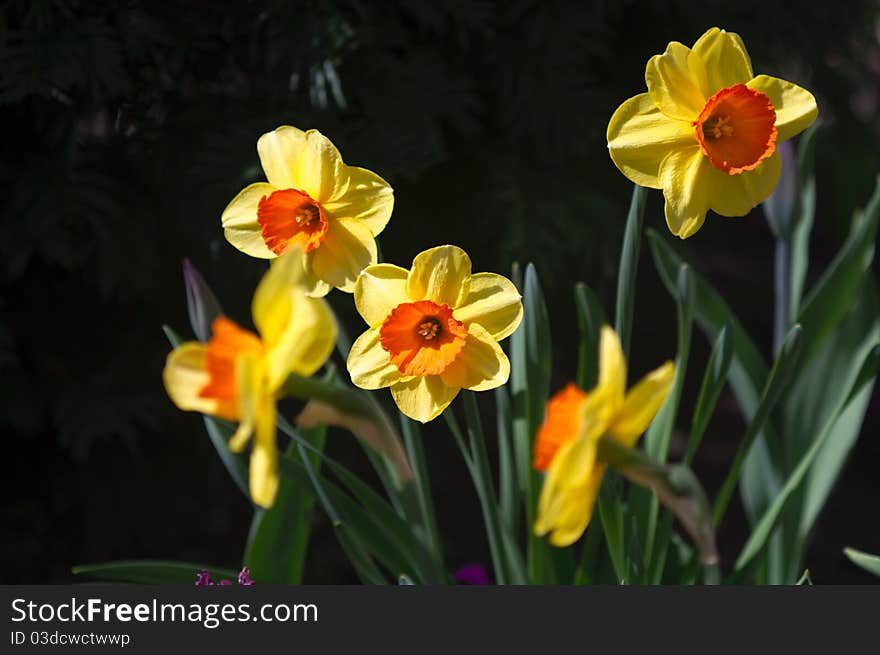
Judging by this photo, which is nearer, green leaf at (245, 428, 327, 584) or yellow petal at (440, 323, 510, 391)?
yellow petal at (440, 323, 510, 391)

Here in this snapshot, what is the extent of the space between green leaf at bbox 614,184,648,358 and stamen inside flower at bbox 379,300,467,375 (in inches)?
7.5

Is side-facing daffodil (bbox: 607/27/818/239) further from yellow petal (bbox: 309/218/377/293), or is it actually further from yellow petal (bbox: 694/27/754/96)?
yellow petal (bbox: 309/218/377/293)

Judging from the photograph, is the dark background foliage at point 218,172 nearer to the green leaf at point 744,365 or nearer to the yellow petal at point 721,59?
the green leaf at point 744,365

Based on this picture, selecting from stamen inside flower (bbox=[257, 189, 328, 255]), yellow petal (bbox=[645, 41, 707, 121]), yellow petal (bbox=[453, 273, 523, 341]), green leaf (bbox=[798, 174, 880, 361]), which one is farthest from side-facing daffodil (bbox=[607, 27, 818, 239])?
green leaf (bbox=[798, 174, 880, 361])

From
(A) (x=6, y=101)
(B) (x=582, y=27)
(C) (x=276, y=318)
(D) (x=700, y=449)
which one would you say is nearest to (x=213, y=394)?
(C) (x=276, y=318)

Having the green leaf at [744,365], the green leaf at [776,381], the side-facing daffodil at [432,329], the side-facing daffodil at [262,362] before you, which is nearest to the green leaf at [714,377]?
the green leaf at [776,381]

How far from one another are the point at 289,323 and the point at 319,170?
0.22 meters

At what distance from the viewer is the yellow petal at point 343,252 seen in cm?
73

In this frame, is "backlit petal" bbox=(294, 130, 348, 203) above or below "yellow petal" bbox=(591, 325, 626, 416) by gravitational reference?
above

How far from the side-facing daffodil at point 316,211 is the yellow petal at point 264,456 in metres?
0.23

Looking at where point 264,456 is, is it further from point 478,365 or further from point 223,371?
point 478,365

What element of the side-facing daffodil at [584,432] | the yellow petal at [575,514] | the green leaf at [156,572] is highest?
the green leaf at [156,572]

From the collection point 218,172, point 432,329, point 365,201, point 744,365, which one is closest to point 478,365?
point 432,329

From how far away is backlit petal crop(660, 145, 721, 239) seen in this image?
2.32 feet
